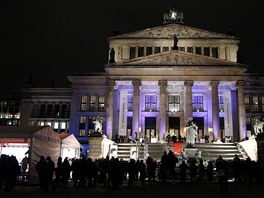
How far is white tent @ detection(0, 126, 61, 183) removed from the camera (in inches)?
895

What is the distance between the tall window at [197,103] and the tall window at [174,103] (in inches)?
99.6

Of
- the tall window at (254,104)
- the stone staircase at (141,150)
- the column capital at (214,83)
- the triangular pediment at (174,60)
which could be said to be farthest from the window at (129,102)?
the tall window at (254,104)

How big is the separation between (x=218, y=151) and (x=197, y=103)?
15.1m

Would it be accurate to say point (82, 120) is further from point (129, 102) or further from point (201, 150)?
point (201, 150)

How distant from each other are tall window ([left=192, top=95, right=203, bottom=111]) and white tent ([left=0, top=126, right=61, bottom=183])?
3282 centimetres

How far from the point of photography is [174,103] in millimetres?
54500

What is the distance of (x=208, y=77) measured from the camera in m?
49.9

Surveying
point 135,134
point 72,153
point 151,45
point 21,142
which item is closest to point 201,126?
point 135,134

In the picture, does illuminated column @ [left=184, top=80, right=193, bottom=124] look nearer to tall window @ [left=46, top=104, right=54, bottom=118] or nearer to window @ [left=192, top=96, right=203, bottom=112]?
window @ [left=192, top=96, right=203, bottom=112]

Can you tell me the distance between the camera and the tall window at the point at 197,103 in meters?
54.2

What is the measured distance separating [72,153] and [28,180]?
1037 cm

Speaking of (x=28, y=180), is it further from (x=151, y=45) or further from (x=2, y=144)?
(x=151, y=45)

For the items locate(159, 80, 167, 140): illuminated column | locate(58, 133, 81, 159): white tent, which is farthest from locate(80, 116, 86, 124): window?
locate(58, 133, 81, 159): white tent

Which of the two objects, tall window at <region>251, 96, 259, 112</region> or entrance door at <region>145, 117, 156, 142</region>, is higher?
tall window at <region>251, 96, 259, 112</region>
